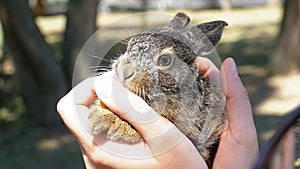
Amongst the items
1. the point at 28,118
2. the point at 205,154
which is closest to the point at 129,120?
the point at 205,154

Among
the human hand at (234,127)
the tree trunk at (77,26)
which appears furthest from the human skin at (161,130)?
the tree trunk at (77,26)

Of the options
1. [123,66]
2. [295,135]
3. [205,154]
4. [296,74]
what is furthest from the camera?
[296,74]

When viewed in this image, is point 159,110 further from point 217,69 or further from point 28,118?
point 28,118

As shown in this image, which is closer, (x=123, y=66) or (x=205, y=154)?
(x=123, y=66)

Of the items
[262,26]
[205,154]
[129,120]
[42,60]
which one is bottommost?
[262,26]

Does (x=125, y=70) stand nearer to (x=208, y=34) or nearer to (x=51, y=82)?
(x=208, y=34)

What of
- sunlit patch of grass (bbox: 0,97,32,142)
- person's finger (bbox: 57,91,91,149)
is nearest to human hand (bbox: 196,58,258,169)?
person's finger (bbox: 57,91,91,149)

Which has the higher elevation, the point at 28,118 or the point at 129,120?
the point at 129,120

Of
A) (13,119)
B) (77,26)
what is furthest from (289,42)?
(13,119)

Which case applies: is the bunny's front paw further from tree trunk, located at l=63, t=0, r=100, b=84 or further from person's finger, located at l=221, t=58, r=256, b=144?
tree trunk, located at l=63, t=0, r=100, b=84
